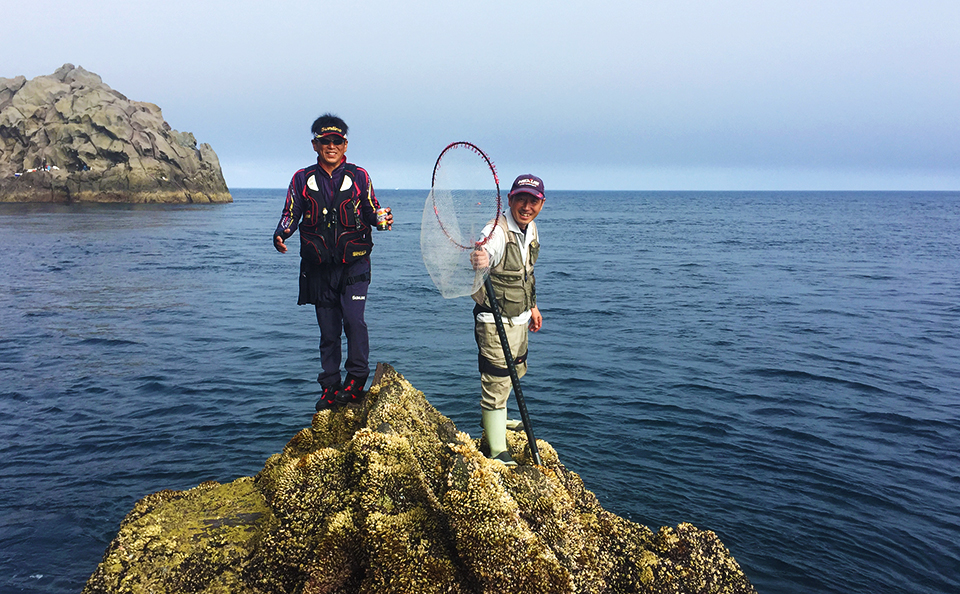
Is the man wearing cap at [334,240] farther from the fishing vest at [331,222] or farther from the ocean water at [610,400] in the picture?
the ocean water at [610,400]

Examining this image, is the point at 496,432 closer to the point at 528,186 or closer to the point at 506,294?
the point at 506,294

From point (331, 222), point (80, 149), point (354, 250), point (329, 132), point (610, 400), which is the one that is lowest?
point (610, 400)

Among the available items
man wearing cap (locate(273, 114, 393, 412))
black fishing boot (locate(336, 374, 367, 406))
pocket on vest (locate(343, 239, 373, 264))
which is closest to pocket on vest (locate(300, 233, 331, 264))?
man wearing cap (locate(273, 114, 393, 412))

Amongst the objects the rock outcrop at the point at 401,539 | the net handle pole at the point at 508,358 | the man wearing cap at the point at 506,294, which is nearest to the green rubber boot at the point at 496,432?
the man wearing cap at the point at 506,294

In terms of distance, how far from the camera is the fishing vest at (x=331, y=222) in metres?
6.02

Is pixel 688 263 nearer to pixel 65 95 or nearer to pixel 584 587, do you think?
pixel 584 587

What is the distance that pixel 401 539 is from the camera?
366 centimetres

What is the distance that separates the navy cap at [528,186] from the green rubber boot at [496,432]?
6.26 ft

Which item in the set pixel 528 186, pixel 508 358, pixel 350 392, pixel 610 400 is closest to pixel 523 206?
pixel 528 186

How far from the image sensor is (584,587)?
143 inches

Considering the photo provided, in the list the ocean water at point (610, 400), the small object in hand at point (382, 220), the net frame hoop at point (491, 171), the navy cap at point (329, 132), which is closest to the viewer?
the net frame hoop at point (491, 171)

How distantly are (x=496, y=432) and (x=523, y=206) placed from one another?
6.66 ft

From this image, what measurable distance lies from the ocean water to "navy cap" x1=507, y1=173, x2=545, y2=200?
4.67 m

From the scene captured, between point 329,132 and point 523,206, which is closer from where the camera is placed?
point 523,206
